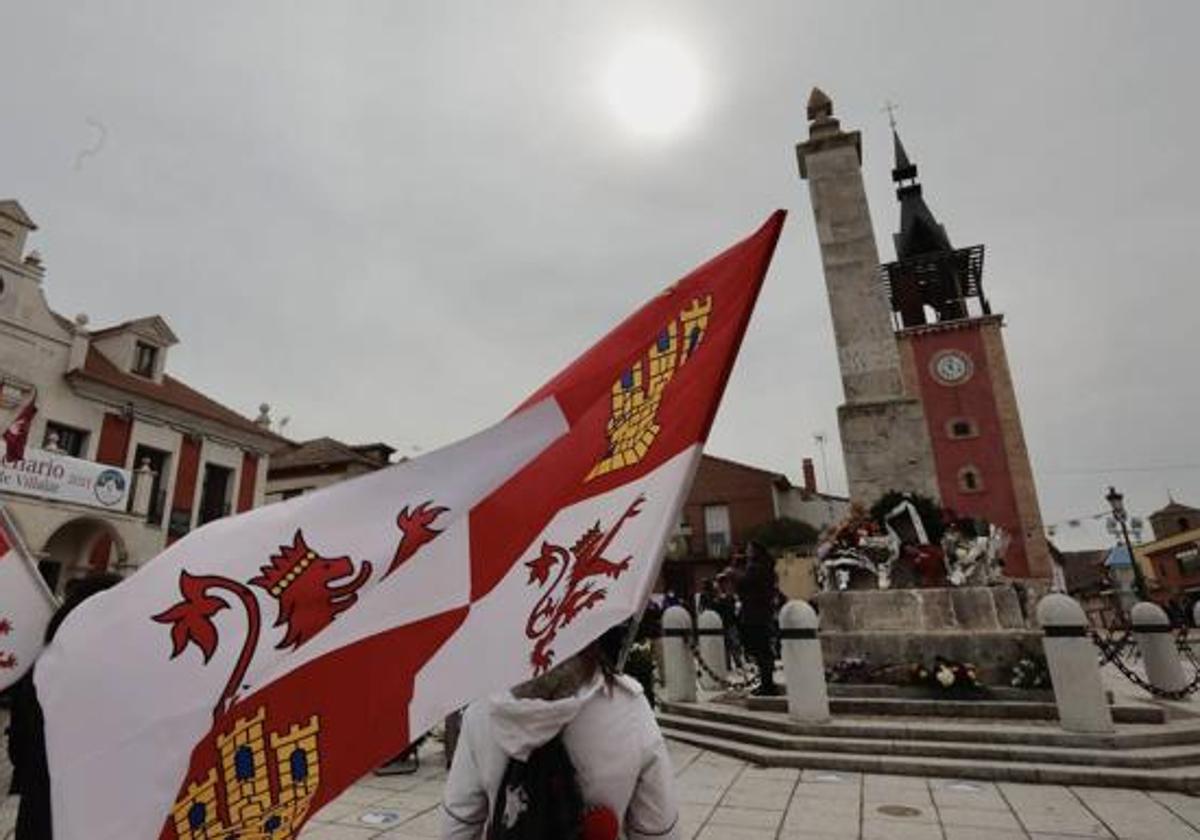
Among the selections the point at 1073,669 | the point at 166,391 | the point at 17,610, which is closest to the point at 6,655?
the point at 17,610

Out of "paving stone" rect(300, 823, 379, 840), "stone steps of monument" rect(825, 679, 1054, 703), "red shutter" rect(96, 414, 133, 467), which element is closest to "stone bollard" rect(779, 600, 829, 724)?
"stone steps of monument" rect(825, 679, 1054, 703)

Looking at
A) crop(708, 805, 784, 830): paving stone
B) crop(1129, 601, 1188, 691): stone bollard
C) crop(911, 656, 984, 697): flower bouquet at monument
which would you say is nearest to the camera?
crop(708, 805, 784, 830): paving stone

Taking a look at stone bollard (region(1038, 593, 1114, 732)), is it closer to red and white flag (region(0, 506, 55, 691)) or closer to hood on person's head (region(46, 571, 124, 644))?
hood on person's head (region(46, 571, 124, 644))

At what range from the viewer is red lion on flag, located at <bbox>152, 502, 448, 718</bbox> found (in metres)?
1.63

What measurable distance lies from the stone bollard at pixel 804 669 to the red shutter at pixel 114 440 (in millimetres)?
20571

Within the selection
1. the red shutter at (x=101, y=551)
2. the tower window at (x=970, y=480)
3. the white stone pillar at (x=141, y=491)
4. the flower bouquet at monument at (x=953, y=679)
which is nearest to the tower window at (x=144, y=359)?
the white stone pillar at (x=141, y=491)

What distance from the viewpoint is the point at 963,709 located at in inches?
318

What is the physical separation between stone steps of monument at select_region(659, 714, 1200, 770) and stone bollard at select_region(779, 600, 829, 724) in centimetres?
34

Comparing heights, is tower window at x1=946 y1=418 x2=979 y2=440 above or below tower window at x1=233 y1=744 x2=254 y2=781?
above

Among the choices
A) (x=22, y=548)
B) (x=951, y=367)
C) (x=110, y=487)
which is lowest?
(x=22, y=548)

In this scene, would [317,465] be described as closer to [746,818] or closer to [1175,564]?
[746,818]

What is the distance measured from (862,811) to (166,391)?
24857 millimetres

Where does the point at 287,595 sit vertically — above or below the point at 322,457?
below

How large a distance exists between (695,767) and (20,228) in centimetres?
2259
